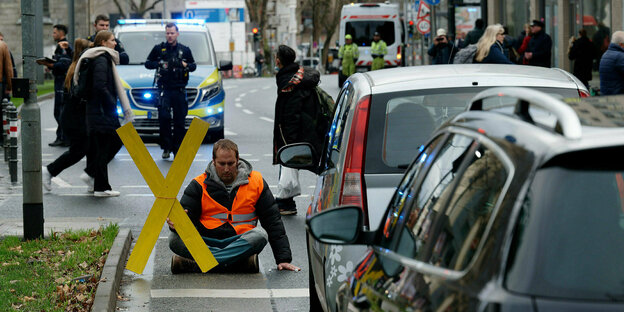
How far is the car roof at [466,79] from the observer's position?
5.42 metres

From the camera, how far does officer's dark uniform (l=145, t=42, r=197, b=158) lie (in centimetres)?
1695

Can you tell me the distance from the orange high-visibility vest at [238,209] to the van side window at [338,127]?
4.79 ft

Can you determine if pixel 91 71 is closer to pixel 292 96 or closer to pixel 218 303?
pixel 292 96

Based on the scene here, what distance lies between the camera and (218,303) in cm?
726

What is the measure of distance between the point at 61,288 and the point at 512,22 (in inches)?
1253

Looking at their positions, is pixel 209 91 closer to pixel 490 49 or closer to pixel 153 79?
pixel 153 79

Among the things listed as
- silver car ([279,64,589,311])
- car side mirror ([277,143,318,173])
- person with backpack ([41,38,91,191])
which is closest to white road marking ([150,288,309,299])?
car side mirror ([277,143,318,173])

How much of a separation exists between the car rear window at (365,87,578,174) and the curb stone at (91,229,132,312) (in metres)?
2.19

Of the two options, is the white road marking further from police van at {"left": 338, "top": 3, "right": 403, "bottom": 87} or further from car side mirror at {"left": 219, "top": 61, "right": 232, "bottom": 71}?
police van at {"left": 338, "top": 3, "right": 403, "bottom": 87}

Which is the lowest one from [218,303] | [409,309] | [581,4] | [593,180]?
[218,303]

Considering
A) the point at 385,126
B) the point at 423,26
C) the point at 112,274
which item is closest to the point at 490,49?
the point at 112,274

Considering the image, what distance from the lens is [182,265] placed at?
829cm

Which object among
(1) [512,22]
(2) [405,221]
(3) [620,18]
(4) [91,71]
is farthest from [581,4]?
(2) [405,221]

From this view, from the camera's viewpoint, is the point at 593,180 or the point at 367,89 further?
the point at 367,89
